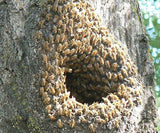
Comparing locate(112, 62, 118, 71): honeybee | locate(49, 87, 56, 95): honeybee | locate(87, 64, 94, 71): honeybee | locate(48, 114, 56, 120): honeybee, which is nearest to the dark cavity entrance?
locate(87, 64, 94, 71): honeybee

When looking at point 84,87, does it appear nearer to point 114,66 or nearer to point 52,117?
point 114,66

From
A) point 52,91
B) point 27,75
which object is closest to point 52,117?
point 52,91

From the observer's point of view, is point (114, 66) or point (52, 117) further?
point (114, 66)

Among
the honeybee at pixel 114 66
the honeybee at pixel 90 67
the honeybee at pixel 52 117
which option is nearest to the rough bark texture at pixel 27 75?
the honeybee at pixel 52 117

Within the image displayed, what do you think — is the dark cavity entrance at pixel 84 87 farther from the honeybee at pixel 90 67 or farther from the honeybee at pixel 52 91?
the honeybee at pixel 52 91

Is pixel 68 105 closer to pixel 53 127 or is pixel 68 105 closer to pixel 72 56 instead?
pixel 53 127

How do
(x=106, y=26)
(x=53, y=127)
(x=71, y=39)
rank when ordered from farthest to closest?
(x=106, y=26) < (x=71, y=39) < (x=53, y=127)

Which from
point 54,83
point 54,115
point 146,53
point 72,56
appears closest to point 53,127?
point 54,115
